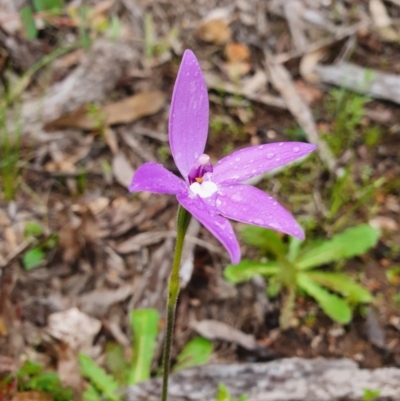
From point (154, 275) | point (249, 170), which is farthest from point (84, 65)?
point (249, 170)

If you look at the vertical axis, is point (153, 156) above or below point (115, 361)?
above

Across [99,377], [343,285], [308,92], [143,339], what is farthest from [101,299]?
[308,92]

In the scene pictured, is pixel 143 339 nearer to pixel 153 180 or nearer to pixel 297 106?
pixel 153 180

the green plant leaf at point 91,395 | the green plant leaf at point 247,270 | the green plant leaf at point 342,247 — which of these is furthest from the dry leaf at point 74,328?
the green plant leaf at point 342,247

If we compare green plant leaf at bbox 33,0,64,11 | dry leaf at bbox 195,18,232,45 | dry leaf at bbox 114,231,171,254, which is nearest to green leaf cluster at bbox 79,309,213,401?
dry leaf at bbox 114,231,171,254

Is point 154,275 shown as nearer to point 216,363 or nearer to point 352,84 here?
point 216,363

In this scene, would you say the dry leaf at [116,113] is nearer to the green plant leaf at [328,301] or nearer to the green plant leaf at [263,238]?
the green plant leaf at [263,238]

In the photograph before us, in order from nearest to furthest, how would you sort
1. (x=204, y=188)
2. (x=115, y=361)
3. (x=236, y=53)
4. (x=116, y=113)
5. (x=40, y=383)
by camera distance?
(x=204, y=188)
(x=40, y=383)
(x=115, y=361)
(x=116, y=113)
(x=236, y=53)
